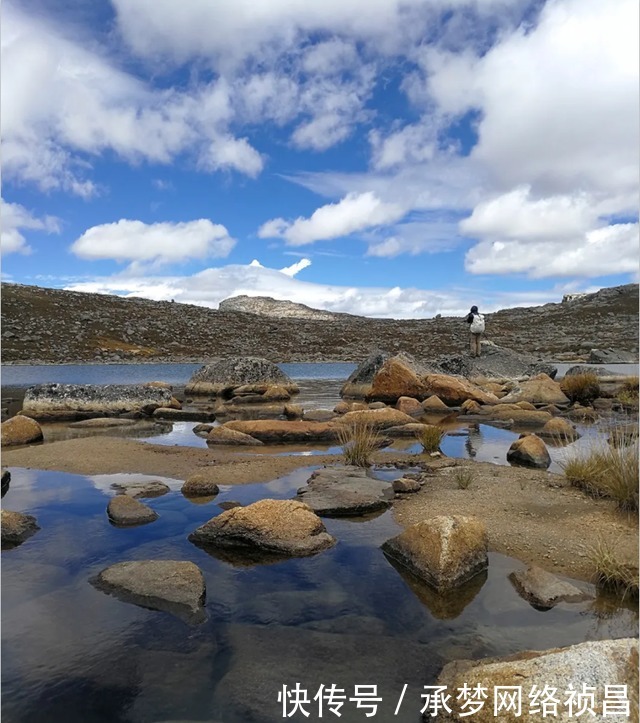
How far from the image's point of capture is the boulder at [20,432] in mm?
12484

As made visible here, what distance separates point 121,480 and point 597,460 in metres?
7.35

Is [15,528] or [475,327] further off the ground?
[475,327]

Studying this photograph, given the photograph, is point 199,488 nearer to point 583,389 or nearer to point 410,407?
point 410,407

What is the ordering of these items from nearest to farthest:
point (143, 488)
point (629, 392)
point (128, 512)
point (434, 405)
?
point (128, 512) → point (143, 488) → point (434, 405) → point (629, 392)

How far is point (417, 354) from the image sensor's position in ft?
190

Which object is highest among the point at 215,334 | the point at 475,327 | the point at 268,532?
the point at 215,334

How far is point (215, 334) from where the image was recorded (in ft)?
230

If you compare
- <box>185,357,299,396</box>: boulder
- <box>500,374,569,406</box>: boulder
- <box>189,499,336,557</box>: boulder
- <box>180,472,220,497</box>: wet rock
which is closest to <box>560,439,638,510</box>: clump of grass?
<box>189,499,336,557</box>: boulder

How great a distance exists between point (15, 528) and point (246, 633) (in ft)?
11.8

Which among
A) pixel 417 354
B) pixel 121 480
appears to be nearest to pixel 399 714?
pixel 121 480

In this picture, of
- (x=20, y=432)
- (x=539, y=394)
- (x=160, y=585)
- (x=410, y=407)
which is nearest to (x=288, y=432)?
(x=20, y=432)

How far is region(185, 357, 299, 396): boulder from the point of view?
2505 centimetres

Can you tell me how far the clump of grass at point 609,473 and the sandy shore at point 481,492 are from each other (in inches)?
7.5

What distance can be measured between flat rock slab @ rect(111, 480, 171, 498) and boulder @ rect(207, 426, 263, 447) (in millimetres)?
3889
